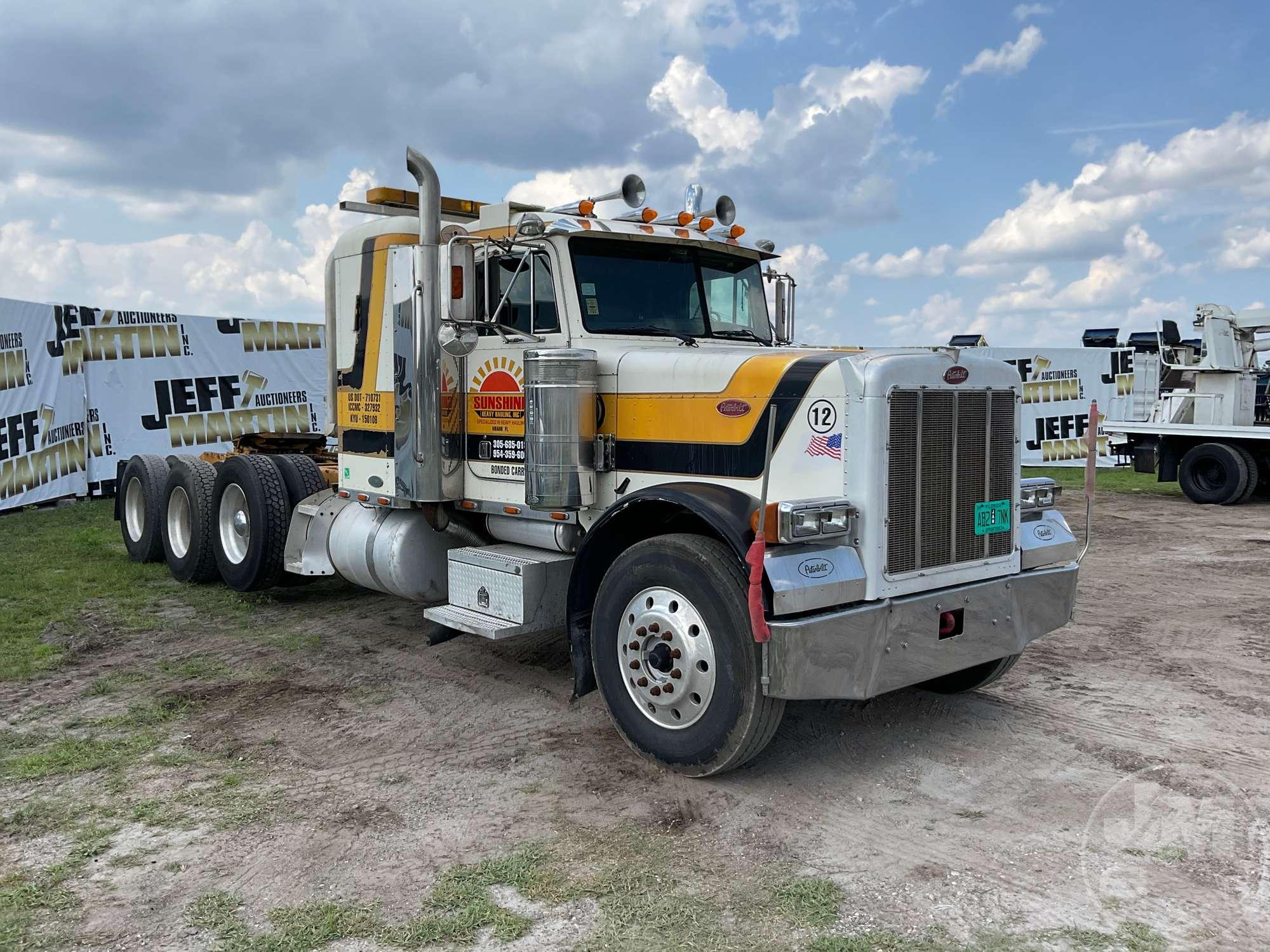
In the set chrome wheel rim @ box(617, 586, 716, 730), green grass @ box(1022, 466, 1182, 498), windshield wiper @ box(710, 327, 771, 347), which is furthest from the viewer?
green grass @ box(1022, 466, 1182, 498)

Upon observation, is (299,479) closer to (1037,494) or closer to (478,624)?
(478,624)

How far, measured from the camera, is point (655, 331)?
625cm

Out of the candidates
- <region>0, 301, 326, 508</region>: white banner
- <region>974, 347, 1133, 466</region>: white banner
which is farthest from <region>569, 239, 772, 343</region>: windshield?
<region>974, 347, 1133, 466</region>: white banner

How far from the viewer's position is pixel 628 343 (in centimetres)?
606

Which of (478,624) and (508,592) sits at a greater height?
(508,592)

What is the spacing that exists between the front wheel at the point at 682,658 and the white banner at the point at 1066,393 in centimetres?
2062

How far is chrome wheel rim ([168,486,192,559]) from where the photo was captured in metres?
9.98

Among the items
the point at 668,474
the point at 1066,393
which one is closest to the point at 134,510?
the point at 668,474

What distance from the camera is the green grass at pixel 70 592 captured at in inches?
296

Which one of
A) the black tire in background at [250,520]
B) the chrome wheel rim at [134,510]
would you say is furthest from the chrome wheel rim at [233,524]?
the chrome wheel rim at [134,510]

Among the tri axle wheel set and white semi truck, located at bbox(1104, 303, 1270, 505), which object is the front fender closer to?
the tri axle wheel set

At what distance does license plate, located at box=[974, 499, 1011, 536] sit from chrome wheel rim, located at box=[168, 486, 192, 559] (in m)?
7.44

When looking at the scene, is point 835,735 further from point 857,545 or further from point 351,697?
point 351,697

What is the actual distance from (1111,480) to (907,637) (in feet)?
59.9
